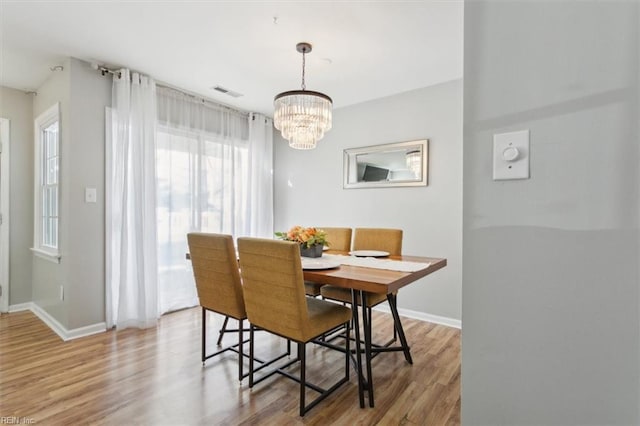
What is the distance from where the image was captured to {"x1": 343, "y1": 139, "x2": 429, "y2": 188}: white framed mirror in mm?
3457

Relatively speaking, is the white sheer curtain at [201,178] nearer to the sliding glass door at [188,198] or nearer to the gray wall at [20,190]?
the sliding glass door at [188,198]

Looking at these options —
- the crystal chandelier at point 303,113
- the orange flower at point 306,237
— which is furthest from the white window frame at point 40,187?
the orange flower at point 306,237

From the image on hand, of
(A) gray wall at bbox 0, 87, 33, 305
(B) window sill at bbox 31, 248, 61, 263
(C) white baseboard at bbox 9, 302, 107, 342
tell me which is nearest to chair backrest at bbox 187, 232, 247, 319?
(C) white baseboard at bbox 9, 302, 107, 342

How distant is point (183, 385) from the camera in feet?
6.85

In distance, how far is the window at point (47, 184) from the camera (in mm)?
3109

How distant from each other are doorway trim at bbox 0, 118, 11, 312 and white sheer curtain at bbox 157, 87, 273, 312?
5.44 feet

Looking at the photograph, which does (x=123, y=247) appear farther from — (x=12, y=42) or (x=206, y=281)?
(x=12, y=42)

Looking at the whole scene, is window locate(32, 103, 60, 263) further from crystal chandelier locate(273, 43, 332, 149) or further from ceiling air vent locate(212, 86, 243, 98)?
crystal chandelier locate(273, 43, 332, 149)

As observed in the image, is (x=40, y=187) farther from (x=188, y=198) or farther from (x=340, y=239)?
(x=340, y=239)

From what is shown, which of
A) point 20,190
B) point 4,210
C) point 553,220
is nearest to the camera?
point 553,220

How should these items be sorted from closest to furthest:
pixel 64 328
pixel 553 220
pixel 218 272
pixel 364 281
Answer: pixel 553 220 → pixel 364 281 → pixel 218 272 → pixel 64 328

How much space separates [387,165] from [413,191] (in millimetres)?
433

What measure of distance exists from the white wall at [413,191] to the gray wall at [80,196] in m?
2.39

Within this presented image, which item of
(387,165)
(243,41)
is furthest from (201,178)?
(387,165)
